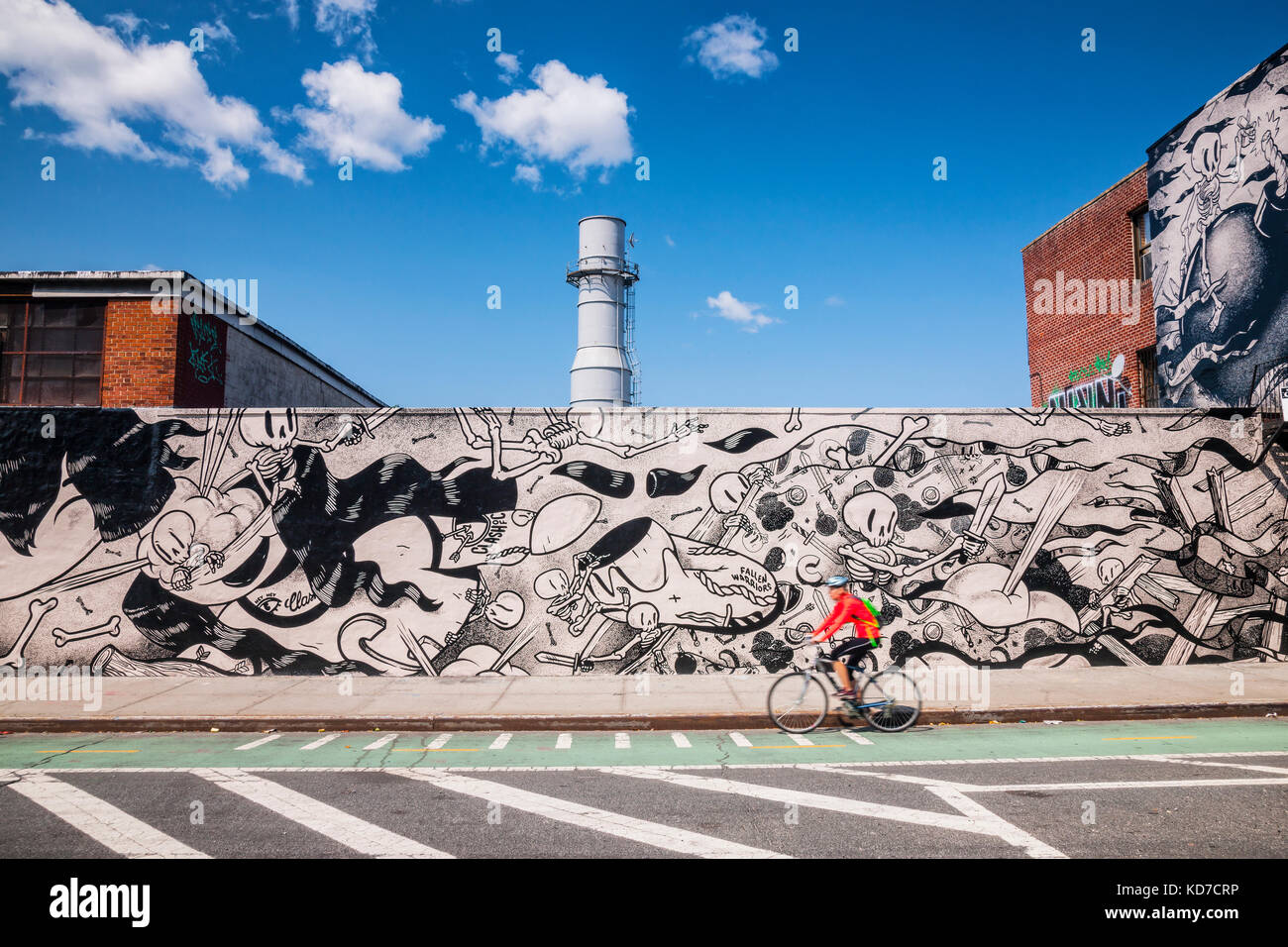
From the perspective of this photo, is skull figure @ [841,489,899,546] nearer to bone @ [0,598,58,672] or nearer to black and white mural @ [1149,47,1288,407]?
black and white mural @ [1149,47,1288,407]

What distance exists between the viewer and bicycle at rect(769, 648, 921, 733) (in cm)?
877

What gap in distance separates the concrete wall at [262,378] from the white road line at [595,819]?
11067 millimetres

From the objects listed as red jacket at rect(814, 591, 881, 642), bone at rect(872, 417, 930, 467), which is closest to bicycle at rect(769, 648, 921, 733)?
red jacket at rect(814, 591, 881, 642)

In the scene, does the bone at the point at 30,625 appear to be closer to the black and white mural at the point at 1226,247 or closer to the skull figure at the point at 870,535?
the skull figure at the point at 870,535

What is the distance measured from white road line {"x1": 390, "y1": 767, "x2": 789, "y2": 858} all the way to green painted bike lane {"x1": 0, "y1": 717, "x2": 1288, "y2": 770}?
2.19 feet

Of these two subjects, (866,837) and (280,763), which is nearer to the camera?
(866,837)

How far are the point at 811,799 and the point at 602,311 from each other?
33370mm

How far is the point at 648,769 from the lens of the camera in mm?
7176

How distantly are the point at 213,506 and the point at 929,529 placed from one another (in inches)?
402

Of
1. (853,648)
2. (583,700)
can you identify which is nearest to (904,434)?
(853,648)

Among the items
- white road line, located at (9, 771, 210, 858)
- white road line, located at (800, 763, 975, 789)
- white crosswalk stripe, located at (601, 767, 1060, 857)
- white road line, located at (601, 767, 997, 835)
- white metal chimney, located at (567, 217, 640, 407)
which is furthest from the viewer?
white metal chimney, located at (567, 217, 640, 407)

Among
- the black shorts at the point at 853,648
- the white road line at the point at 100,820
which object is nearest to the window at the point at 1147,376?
the black shorts at the point at 853,648
